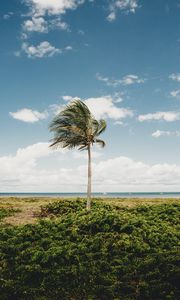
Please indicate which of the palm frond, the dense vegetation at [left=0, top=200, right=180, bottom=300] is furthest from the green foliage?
the palm frond

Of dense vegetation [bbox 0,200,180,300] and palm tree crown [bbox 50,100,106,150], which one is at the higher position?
palm tree crown [bbox 50,100,106,150]

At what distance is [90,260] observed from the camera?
13758 mm

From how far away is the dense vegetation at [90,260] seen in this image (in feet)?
36.0

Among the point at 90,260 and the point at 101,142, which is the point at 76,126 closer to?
the point at 101,142

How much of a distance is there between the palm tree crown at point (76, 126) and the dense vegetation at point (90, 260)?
6589mm

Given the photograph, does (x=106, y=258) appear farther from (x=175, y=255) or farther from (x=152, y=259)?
(x=175, y=255)

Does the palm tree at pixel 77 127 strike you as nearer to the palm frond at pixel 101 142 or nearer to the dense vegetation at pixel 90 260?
the palm frond at pixel 101 142

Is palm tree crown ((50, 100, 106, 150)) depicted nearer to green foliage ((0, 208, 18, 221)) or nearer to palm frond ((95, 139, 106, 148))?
palm frond ((95, 139, 106, 148))

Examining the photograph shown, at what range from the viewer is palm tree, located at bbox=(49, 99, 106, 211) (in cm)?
2353

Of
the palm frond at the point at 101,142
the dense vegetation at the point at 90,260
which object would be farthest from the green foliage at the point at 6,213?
the palm frond at the point at 101,142

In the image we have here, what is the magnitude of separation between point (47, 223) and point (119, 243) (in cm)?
524

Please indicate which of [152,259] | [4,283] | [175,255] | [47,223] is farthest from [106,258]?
[47,223]

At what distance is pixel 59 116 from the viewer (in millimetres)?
23672

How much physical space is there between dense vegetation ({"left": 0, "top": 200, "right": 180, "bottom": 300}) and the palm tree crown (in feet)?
21.6
